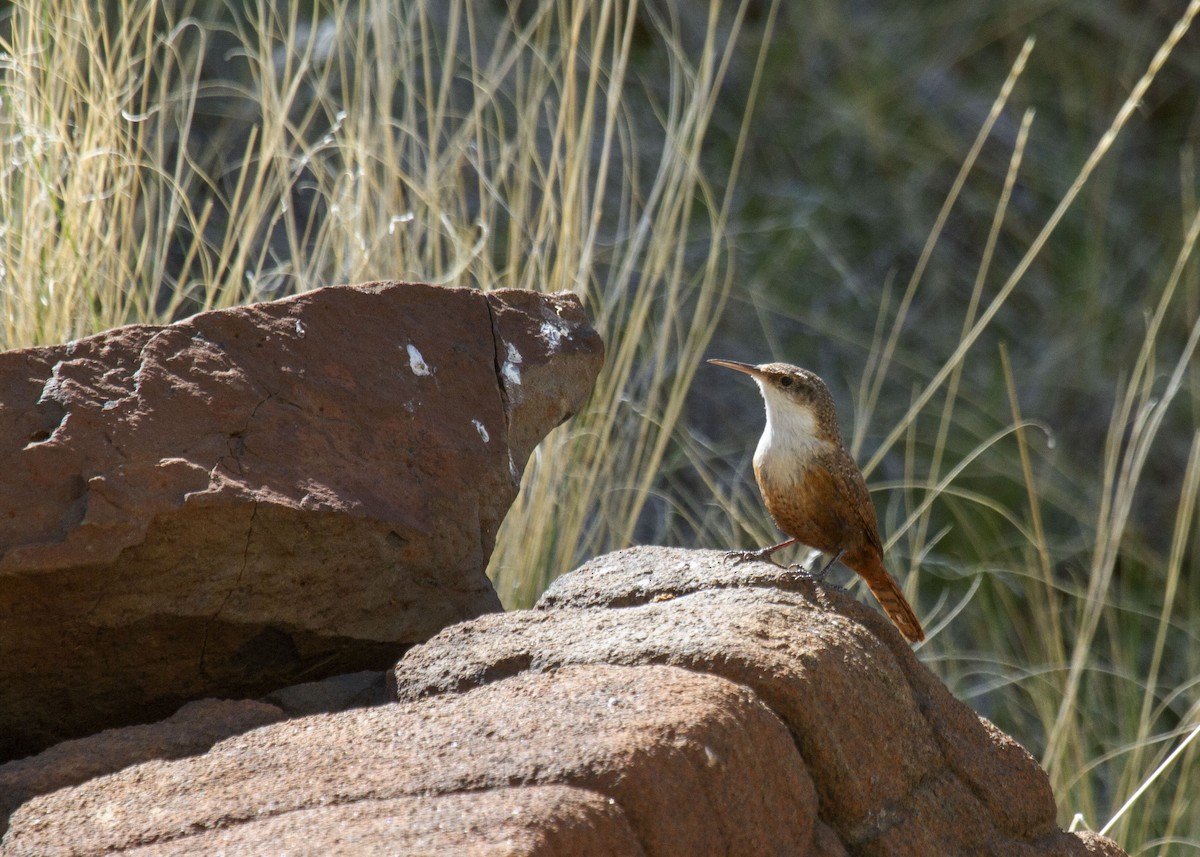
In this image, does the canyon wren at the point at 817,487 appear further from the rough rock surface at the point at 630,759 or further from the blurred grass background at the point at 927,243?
the blurred grass background at the point at 927,243

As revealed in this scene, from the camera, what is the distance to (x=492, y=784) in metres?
1.86

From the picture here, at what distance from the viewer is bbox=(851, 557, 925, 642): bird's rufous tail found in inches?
132

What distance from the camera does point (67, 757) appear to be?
2178 millimetres

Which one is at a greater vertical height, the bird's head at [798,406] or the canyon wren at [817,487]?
the bird's head at [798,406]

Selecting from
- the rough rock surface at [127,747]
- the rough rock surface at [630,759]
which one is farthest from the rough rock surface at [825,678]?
the rough rock surface at [127,747]

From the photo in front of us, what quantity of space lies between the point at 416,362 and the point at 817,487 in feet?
3.47

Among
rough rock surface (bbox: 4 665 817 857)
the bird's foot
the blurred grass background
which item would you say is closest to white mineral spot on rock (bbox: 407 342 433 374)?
the bird's foot

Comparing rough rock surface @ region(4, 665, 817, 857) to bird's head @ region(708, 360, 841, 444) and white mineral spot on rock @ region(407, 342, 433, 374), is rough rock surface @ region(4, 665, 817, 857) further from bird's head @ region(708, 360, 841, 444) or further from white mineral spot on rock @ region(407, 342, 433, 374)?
bird's head @ region(708, 360, 841, 444)

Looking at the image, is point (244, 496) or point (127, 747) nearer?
point (127, 747)

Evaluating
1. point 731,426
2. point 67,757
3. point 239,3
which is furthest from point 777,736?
point 239,3

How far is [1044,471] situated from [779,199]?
2060 mm

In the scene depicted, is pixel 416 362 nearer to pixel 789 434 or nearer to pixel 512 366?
pixel 512 366

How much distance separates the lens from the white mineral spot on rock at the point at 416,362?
2820 mm

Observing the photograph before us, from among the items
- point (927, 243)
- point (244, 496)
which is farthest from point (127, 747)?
point (927, 243)
